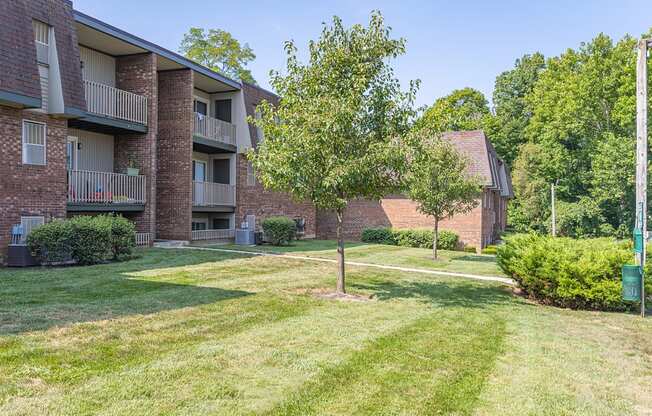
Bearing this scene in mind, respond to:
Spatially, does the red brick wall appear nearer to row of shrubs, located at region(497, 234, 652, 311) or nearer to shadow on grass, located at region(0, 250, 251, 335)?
row of shrubs, located at region(497, 234, 652, 311)

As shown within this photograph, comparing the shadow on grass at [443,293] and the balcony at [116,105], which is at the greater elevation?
the balcony at [116,105]

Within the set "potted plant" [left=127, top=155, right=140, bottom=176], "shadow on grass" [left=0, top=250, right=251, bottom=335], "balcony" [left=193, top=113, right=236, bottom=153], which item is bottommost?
"shadow on grass" [left=0, top=250, right=251, bottom=335]

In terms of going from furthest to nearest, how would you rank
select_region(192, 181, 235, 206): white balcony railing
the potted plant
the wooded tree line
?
the wooded tree line < select_region(192, 181, 235, 206): white balcony railing < the potted plant

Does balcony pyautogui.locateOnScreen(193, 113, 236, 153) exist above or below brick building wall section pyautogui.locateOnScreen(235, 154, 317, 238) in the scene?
above

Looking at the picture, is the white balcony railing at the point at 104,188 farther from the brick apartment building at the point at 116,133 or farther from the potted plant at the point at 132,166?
the potted plant at the point at 132,166

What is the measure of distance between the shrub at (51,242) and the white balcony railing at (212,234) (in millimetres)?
7755

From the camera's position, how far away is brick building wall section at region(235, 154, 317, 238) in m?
24.2

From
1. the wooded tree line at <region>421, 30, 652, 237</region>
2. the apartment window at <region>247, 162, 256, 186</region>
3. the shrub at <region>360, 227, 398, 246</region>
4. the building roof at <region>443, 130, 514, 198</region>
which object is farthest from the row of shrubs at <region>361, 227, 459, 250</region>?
the wooded tree line at <region>421, 30, 652, 237</region>

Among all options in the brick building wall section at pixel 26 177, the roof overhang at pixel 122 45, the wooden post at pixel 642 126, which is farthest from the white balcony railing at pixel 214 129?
→ the wooden post at pixel 642 126

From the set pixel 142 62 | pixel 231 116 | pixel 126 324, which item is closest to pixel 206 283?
pixel 126 324

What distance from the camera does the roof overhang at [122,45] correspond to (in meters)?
16.7

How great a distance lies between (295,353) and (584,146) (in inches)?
1571

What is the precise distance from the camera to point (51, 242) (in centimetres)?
1331

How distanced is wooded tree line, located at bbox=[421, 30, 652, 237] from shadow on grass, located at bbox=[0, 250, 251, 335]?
29480 millimetres
